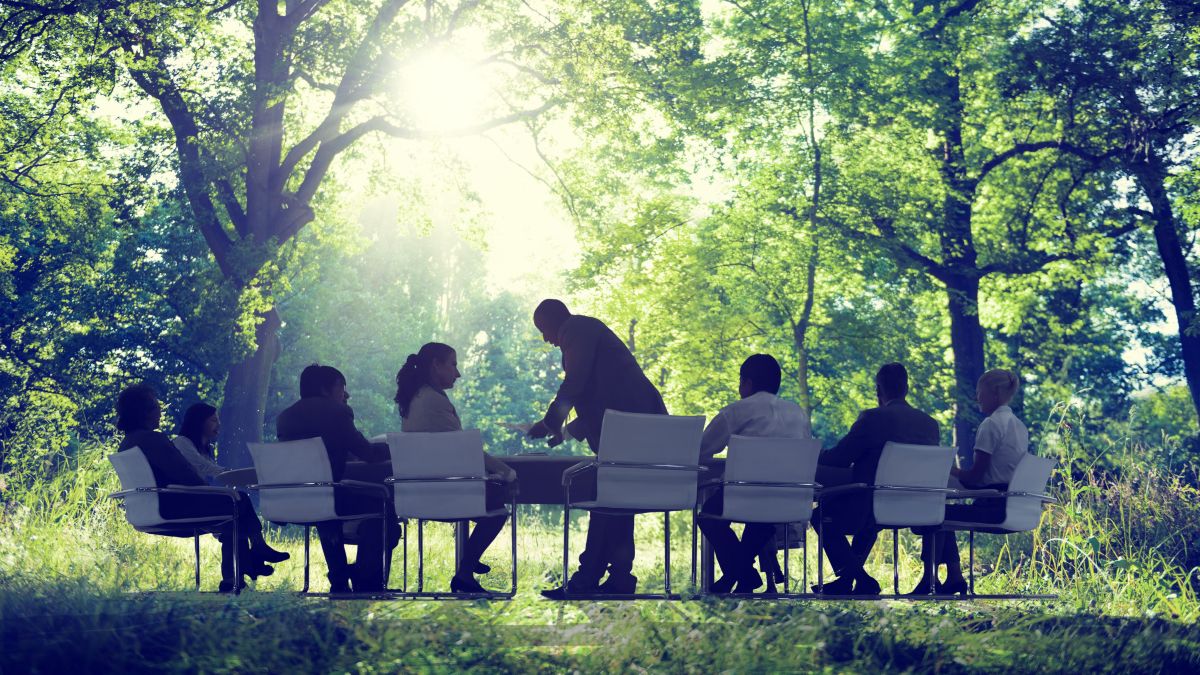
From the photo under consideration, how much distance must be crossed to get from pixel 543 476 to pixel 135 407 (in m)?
2.55

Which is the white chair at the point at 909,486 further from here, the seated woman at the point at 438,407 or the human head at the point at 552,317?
the seated woman at the point at 438,407

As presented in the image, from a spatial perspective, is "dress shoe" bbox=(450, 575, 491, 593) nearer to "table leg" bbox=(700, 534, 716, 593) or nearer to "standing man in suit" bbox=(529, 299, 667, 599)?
"standing man in suit" bbox=(529, 299, 667, 599)

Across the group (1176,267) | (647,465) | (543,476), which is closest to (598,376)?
(543,476)

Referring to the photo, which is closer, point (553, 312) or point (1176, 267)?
point (553, 312)

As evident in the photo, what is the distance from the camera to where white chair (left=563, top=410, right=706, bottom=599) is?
7051 mm

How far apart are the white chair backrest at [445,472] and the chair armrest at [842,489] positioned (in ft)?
6.34

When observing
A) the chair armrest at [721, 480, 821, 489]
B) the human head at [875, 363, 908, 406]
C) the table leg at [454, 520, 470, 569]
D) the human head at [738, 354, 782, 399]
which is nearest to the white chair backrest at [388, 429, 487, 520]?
the table leg at [454, 520, 470, 569]

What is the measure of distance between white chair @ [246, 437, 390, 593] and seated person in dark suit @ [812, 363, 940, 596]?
2572 mm

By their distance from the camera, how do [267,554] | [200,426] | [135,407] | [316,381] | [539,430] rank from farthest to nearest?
[200,426] → [267,554] → [135,407] → [316,381] → [539,430]

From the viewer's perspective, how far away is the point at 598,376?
770 cm

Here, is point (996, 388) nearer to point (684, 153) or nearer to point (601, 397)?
point (601, 397)

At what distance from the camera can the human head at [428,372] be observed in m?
7.68

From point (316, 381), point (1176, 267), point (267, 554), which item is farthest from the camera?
point (1176, 267)

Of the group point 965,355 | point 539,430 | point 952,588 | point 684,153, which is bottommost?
point 952,588
